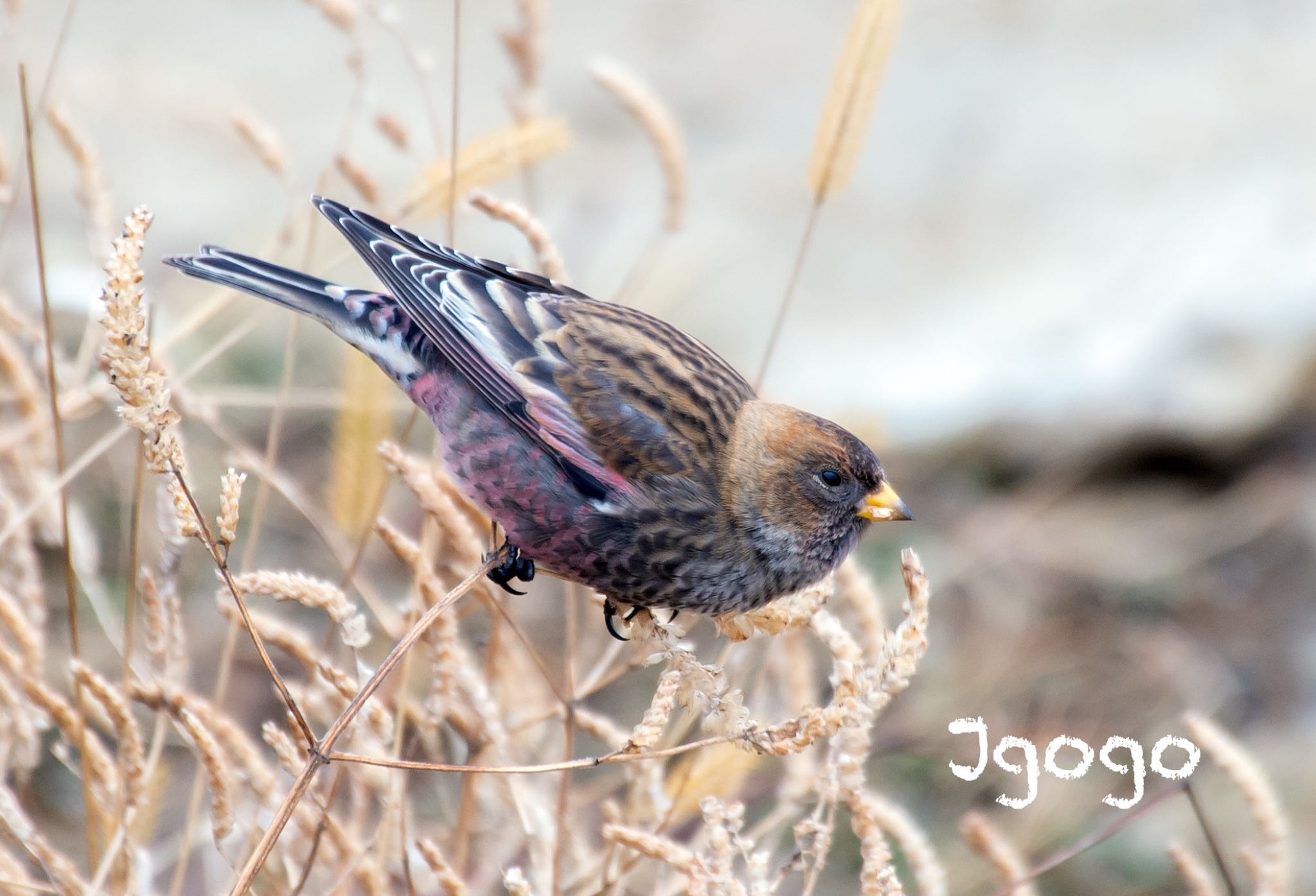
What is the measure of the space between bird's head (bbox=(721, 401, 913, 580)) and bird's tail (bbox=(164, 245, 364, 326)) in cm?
79

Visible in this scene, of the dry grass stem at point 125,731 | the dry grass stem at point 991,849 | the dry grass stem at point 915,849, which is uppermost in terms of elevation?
the dry grass stem at point 991,849

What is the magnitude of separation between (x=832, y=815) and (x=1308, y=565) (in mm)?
4121

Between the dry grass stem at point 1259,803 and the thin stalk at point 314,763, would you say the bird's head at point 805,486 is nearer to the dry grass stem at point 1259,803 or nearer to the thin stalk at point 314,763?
the dry grass stem at point 1259,803

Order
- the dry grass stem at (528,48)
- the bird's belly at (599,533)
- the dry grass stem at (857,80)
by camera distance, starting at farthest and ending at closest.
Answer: the dry grass stem at (528,48) → the dry grass stem at (857,80) → the bird's belly at (599,533)

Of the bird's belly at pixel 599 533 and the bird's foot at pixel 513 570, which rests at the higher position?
the bird's belly at pixel 599 533

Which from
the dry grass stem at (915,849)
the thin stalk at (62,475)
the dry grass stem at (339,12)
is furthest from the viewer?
the dry grass stem at (339,12)

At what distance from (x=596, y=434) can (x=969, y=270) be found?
4337 mm

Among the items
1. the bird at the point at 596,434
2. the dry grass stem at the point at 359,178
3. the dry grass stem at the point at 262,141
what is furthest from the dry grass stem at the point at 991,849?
the dry grass stem at the point at 262,141

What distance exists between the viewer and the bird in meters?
2.37

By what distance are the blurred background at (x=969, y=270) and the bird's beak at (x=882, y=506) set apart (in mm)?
1590

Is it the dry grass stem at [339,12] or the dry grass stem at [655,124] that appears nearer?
the dry grass stem at [339,12]

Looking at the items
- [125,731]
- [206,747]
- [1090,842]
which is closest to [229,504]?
[206,747]

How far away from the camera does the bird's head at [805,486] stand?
8.25ft

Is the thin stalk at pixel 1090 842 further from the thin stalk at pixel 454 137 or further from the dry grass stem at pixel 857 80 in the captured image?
the thin stalk at pixel 454 137
